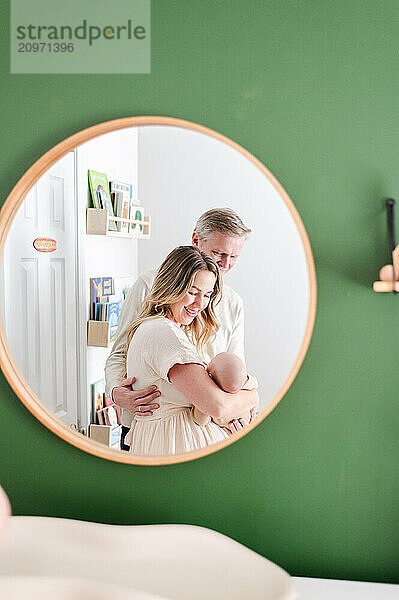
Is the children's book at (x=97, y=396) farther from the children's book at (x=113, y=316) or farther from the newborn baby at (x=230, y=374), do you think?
the newborn baby at (x=230, y=374)

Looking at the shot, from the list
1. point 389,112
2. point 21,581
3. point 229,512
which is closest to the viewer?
point 21,581

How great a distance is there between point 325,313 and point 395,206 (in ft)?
0.98

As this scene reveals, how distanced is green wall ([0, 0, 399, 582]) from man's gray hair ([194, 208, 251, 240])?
0.15 m

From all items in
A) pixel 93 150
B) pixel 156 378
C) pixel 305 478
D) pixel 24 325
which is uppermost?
pixel 93 150

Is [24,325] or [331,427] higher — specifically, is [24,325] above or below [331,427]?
above

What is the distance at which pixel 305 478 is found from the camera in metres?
1.52

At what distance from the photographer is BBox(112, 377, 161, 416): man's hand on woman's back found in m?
1.49

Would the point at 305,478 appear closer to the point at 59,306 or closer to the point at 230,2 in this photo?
the point at 59,306

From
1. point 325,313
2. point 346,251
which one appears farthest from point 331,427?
point 346,251

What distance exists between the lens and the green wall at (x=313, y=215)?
4.80 feet

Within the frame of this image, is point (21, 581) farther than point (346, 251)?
No

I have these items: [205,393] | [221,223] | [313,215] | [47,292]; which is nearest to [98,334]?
[47,292]

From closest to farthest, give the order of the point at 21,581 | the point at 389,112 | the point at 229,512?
the point at 21,581, the point at 389,112, the point at 229,512

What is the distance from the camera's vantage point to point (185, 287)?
58.4 inches
